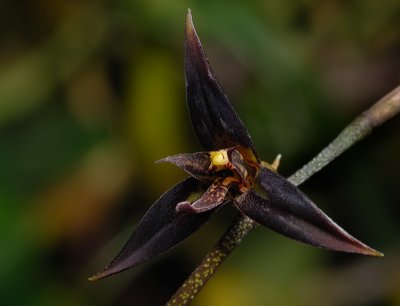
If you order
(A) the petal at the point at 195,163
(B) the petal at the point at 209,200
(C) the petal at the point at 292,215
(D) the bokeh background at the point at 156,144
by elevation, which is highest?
(C) the petal at the point at 292,215

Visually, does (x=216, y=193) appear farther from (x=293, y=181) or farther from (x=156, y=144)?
(x=156, y=144)

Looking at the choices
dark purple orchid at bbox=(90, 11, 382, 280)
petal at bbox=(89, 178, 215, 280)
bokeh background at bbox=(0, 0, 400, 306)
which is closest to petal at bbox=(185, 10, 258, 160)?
dark purple orchid at bbox=(90, 11, 382, 280)

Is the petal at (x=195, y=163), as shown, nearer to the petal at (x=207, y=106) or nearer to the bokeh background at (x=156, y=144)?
the petal at (x=207, y=106)

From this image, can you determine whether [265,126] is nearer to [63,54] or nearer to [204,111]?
[63,54]

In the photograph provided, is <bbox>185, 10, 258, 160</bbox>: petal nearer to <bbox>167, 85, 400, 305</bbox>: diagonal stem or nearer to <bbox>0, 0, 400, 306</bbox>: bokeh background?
<bbox>167, 85, 400, 305</bbox>: diagonal stem

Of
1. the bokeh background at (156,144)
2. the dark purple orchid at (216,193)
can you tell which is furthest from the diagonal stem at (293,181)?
the bokeh background at (156,144)


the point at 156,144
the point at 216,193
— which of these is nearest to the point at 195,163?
the point at 216,193

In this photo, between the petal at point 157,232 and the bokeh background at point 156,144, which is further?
the bokeh background at point 156,144
